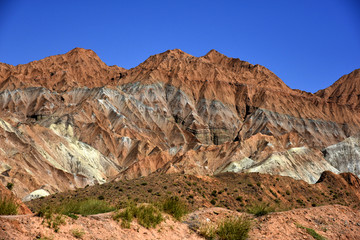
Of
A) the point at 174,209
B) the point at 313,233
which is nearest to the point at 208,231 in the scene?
the point at 174,209

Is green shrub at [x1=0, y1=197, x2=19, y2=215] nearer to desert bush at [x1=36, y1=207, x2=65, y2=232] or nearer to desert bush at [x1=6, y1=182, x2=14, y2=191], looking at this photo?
desert bush at [x1=36, y1=207, x2=65, y2=232]

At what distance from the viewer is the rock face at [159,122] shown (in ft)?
249

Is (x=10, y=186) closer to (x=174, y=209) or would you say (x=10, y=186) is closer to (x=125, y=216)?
(x=174, y=209)

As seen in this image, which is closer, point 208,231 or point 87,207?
point 208,231

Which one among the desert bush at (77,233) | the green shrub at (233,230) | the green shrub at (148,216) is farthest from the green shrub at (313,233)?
the desert bush at (77,233)

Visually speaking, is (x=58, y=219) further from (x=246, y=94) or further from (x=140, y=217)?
(x=246, y=94)

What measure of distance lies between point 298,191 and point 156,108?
4121 inches

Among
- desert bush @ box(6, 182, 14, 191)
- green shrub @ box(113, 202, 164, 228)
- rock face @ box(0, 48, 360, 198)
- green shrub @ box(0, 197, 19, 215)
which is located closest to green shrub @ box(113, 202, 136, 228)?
green shrub @ box(113, 202, 164, 228)

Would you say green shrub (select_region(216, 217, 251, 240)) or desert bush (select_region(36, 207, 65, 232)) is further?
green shrub (select_region(216, 217, 251, 240))

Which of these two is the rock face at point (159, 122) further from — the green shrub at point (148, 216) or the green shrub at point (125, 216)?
the green shrub at point (125, 216)

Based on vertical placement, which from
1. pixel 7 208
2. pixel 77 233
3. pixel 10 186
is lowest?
pixel 77 233

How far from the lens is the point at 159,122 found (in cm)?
13675

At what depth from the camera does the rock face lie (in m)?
75.8

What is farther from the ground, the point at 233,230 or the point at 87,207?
the point at 87,207
